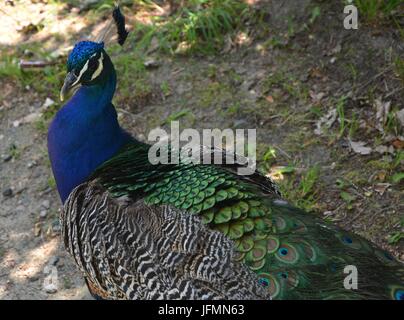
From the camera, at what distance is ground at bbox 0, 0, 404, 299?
320 cm

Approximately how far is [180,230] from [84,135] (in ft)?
2.50

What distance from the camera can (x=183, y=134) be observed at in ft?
12.4

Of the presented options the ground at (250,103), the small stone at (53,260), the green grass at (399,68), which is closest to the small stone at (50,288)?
the ground at (250,103)

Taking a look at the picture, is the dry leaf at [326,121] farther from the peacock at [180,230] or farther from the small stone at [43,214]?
the small stone at [43,214]

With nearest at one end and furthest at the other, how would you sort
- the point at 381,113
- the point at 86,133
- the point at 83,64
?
1. the point at 83,64
2. the point at 86,133
3. the point at 381,113

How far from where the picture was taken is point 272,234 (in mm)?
2174

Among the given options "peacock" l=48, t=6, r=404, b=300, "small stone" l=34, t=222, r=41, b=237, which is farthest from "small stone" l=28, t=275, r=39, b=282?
"peacock" l=48, t=6, r=404, b=300

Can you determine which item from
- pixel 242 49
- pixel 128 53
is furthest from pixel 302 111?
pixel 128 53

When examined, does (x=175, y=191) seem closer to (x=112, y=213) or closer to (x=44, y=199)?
(x=112, y=213)

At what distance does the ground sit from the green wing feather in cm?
84

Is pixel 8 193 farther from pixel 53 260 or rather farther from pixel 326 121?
pixel 326 121

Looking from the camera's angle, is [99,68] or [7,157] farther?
[7,157]

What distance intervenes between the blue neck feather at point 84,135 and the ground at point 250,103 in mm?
648

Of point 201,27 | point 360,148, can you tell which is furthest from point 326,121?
point 201,27
